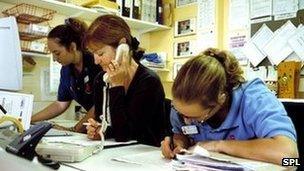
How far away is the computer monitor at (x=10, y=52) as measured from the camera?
1.46 meters

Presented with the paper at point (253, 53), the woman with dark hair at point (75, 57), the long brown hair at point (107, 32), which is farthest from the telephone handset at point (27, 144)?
the paper at point (253, 53)

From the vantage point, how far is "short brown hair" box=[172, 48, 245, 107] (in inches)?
41.3

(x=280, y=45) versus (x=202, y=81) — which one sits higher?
(x=280, y=45)

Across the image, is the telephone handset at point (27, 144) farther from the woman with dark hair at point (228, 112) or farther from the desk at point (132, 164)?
the woman with dark hair at point (228, 112)

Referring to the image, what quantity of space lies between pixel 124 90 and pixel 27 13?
1291 mm

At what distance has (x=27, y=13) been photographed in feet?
7.98

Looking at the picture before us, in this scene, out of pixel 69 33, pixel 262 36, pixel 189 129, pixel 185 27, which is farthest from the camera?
pixel 185 27

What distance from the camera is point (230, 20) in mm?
3088

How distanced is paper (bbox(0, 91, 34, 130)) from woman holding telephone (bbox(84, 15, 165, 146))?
0.83 ft

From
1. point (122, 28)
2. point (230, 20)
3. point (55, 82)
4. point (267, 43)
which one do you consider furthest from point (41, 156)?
point (230, 20)

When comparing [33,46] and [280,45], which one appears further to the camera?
[280,45]

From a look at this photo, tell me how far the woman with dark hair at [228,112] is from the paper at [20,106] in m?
0.63

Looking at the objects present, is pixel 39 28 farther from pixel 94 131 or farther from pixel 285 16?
pixel 285 16

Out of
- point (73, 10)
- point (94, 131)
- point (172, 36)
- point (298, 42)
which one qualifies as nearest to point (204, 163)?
point (94, 131)
